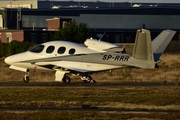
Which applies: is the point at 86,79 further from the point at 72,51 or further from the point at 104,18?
the point at 104,18

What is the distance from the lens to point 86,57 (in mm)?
32156

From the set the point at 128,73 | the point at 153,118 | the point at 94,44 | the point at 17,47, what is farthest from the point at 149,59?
the point at 17,47

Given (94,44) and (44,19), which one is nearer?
(94,44)

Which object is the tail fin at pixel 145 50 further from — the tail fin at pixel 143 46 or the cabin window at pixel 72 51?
the cabin window at pixel 72 51

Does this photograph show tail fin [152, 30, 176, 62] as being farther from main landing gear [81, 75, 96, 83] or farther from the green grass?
main landing gear [81, 75, 96, 83]

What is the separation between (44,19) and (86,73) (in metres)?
76.5

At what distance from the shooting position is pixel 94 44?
32.2m

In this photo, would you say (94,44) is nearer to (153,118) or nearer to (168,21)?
(153,118)

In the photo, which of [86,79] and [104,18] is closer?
[86,79]

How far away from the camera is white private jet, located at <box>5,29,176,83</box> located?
30.5 meters

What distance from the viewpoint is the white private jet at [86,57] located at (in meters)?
Result: 30.5

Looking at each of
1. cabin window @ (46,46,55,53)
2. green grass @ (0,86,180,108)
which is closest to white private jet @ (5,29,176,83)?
cabin window @ (46,46,55,53)

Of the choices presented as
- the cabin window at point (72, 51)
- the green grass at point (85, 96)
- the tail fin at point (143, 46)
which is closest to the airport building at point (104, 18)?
the cabin window at point (72, 51)

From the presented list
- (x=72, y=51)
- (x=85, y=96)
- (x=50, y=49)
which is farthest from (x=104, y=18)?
(x=85, y=96)
